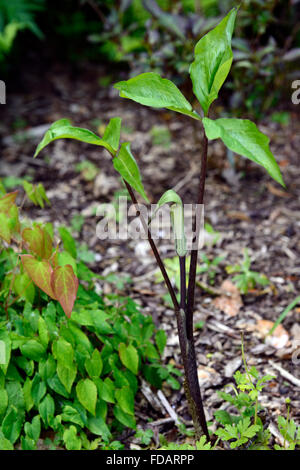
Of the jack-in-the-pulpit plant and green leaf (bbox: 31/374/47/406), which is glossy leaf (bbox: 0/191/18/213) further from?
green leaf (bbox: 31/374/47/406)

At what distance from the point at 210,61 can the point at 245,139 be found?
29cm

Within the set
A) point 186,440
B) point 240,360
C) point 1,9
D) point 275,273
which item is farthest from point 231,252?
point 1,9

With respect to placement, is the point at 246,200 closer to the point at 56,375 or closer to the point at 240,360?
the point at 240,360

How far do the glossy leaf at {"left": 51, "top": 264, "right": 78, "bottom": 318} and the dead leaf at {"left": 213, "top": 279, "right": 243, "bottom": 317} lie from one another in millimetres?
1100

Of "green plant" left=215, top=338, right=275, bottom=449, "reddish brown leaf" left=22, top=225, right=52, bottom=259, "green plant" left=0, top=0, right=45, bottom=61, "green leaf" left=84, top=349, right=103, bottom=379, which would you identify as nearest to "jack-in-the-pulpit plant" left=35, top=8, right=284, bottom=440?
"green plant" left=215, top=338, right=275, bottom=449

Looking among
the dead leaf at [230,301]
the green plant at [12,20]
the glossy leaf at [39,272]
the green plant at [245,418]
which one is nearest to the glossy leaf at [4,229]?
the glossy leaf at [39,272]

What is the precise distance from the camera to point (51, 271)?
1560 millimetres

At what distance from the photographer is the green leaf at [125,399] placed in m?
1.76

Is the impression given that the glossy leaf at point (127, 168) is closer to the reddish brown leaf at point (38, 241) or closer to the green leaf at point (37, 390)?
the reddish brown leaf at point (38, 241)

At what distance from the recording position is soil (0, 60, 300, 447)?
2121 mm

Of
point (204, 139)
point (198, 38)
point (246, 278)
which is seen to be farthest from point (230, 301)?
point (198, 38)

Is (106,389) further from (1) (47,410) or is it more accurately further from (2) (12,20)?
(2) (12,20)

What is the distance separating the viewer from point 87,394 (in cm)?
171

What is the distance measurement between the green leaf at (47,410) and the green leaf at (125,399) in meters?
0.24
